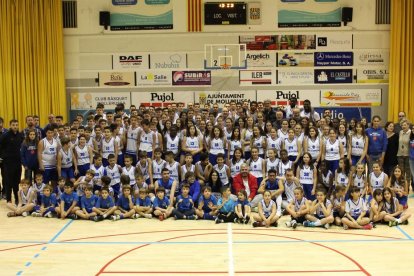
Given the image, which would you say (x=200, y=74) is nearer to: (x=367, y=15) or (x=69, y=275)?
(x=367, y=15)

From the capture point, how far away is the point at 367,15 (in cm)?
1806

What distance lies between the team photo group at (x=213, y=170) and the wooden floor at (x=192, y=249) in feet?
1.12

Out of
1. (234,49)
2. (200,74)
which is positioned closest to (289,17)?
(234,49)

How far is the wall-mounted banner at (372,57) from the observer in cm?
1809

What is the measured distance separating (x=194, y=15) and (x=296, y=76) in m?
3.83

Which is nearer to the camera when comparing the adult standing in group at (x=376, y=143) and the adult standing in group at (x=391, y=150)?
the adult standing in group at (x=376, y=143)

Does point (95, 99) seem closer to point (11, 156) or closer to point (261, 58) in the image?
point (261, 58)

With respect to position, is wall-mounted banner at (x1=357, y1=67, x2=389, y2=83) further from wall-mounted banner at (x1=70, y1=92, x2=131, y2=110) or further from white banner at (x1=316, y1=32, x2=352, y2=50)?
wall-mounted banner at (x1=70, y1=92, x2=131, y2=110)

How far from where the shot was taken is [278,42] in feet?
59.4

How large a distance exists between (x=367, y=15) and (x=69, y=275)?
45.4ft

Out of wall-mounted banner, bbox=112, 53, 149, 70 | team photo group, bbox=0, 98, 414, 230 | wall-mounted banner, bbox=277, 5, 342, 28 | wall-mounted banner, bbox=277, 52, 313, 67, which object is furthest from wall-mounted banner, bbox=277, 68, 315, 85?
team photo group, bbox=0, 98, 414, 230

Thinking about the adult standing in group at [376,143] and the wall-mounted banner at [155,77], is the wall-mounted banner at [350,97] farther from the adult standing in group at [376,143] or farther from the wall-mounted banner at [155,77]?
the adult standing in group at [376,143]

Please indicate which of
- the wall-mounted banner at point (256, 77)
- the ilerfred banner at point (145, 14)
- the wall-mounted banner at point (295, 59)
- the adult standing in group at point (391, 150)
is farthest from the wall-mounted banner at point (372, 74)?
the ilerfred banner at point (145, 14)

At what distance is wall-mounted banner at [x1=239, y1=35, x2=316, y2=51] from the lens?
1808cm
